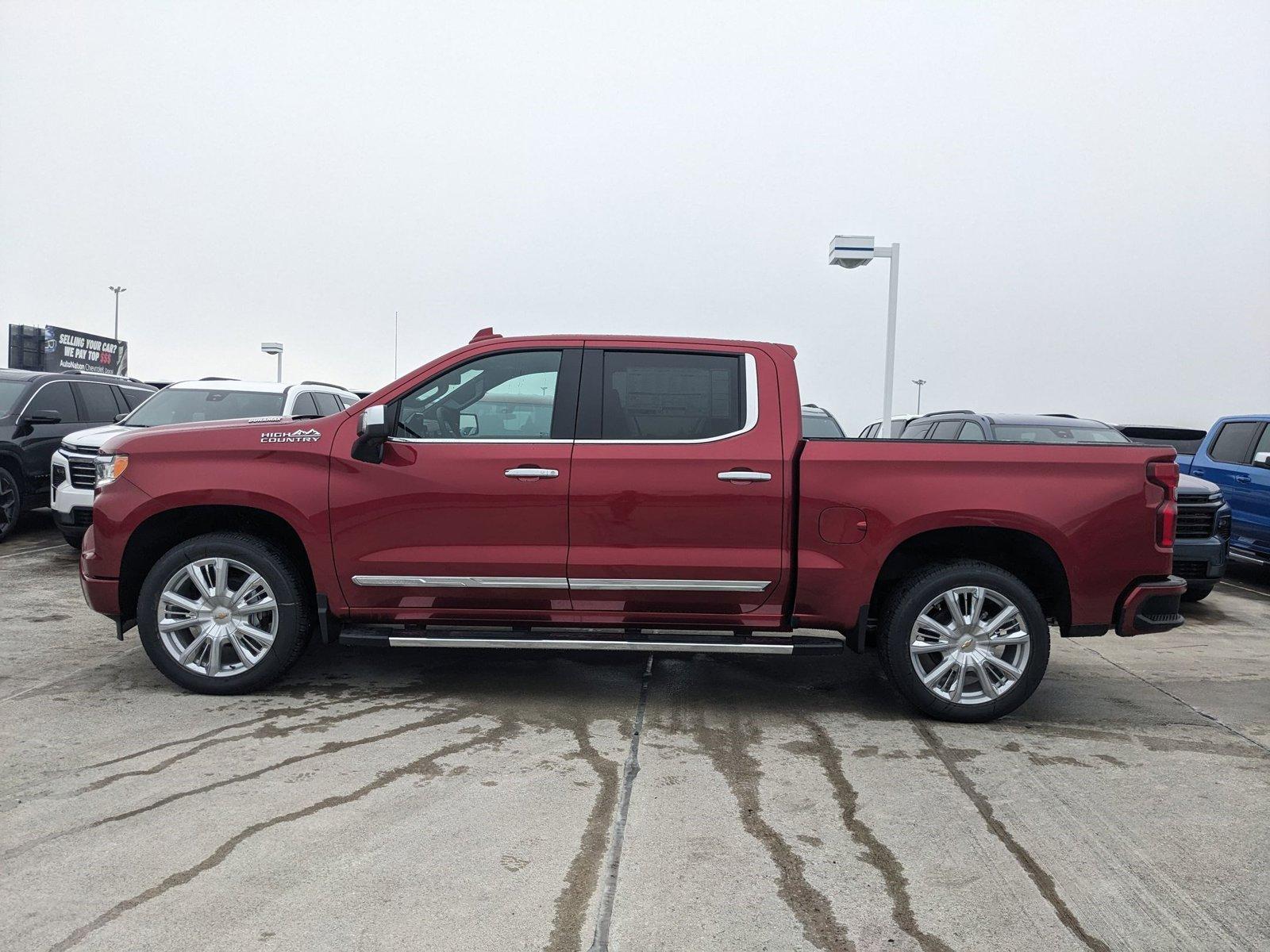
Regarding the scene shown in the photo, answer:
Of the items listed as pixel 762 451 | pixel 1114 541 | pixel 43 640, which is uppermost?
pixel 762 451

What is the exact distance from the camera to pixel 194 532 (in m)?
5.19

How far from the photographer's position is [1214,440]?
1043cm

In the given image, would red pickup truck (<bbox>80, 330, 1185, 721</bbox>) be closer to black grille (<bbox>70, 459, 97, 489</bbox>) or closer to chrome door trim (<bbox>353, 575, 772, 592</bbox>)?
chrome door trim (<bbox>353, 575, 772, 592</bbox>)

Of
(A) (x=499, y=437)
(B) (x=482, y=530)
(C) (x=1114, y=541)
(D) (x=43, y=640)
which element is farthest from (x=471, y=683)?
(C) (x=1114, y=541)

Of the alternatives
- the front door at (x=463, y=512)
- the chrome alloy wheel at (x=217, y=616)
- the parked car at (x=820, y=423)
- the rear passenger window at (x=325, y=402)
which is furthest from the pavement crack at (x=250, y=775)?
the parked car at (x=820, y=423)

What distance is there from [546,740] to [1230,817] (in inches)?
111

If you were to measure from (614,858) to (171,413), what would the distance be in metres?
8.57

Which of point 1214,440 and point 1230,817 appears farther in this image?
point 1214,440

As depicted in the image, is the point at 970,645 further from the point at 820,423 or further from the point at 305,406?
the point at 305,406

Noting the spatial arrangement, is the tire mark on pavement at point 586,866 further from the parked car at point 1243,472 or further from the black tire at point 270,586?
the parked car at point 1243,472

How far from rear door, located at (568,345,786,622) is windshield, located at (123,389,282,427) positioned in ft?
21.0

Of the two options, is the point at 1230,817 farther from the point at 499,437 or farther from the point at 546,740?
the point at 499,437

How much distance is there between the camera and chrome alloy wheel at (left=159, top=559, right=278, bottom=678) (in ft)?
16.1

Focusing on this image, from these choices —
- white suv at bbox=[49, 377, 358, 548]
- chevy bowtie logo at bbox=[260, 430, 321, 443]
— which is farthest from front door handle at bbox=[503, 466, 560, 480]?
white suv at bbox=[49, 377, 358, 548]
